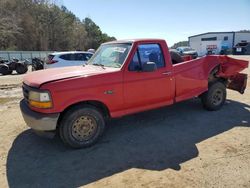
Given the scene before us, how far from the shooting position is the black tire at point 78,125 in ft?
13.8

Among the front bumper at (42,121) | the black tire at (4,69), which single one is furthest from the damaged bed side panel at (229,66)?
the black tire at (4,69)

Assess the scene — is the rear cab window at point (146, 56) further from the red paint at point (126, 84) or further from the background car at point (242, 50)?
the background car at point (242, 50)

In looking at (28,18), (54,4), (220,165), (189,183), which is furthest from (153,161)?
(54,4)

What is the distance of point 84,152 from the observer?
431 centimetres

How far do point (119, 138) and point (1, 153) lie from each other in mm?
2202

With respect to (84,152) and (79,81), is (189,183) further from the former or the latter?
(79,81)

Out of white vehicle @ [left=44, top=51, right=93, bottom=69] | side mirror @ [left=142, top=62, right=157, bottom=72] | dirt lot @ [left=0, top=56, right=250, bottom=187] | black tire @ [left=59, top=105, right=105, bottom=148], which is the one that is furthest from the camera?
white vehicle @ [left=44, top=51, right=93, bottom=69]

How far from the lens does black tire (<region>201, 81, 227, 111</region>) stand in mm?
6371

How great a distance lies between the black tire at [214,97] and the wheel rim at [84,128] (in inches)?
131

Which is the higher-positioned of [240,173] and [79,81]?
[79,81]

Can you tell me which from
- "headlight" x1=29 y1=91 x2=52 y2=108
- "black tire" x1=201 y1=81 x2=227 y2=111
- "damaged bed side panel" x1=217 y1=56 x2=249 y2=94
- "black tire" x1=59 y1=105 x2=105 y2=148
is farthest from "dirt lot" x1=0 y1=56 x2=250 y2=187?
"damaged bed side panel" x1=217 y1=56 x2=249 y2=94

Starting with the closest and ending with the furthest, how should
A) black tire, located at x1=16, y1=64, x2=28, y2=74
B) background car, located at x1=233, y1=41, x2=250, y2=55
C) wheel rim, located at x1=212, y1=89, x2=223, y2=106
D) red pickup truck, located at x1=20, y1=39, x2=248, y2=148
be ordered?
1. red pickup truck, located at x1=20, y1=39, x2=248, y2=148
2. wheel rim, located at x1=212, y1=89, x2=223, y2=106
3. black tire, located at x1=16, y1=64, x2=28, y2=74
4. background car, located at x1=233, y1=41, x2=250, y2=55

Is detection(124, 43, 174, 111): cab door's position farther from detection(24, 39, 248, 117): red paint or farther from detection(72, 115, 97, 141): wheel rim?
detection(72, 115, 97, 141): wheel rim

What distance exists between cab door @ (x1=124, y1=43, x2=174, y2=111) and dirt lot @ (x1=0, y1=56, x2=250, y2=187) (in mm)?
666
